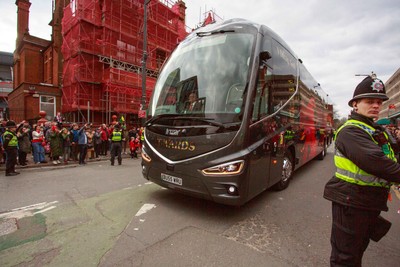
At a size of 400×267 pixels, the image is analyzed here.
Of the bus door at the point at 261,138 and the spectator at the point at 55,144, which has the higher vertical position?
the bus door at the point at 261,138

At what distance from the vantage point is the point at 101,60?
727 inches

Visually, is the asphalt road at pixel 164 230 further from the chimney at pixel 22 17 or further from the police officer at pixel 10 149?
the chimney at pixel 22 17

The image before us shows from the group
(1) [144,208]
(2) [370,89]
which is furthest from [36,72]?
(2) [370,89]

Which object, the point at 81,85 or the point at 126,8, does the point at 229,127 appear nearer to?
the point at 81,85

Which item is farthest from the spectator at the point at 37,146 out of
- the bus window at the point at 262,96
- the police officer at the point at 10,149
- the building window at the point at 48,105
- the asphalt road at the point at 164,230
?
the building window at the point at 48,105

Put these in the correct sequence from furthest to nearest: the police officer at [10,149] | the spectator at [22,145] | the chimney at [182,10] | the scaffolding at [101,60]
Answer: the chimney at [182,10], the scaffolding at [101,60], the spectator at [22,145], the police officer at [10,149]

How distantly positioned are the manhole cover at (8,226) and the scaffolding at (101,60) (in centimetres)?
1538

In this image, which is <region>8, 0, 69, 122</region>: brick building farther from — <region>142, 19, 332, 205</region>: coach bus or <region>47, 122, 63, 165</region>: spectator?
<region>142, 19, 332, 205</region>: coach bus

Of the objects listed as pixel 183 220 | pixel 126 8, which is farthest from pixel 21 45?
pixel 183 220

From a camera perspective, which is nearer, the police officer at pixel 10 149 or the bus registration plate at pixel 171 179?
the bus registration plate at pixel 171 179

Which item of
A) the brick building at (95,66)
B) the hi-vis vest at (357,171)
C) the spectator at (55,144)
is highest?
the brick building at (95,66)

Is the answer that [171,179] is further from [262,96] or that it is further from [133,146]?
[133,146]

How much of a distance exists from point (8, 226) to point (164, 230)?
2357mm

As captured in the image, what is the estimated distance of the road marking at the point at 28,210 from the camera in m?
3.84
